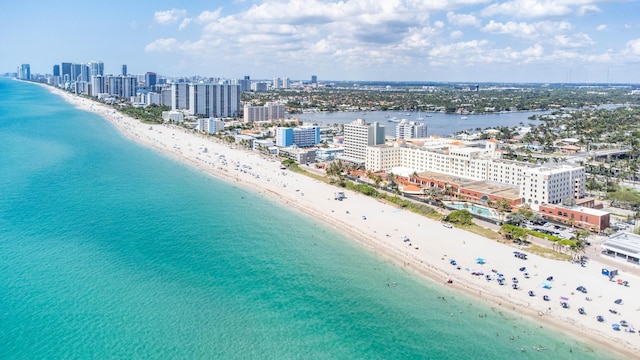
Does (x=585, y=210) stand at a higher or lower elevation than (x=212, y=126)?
lower

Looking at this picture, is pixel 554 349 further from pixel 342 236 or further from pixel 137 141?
pixel 137 141

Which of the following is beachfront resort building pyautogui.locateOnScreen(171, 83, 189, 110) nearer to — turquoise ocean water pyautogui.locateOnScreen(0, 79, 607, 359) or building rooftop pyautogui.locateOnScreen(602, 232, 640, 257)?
turquoise ocean water pyautogui.locateOnScreen(0, 79, 607, 359)

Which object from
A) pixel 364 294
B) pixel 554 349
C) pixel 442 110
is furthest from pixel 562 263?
pixel 442 110

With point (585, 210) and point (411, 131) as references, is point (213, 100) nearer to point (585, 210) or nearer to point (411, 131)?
point (411, 131)

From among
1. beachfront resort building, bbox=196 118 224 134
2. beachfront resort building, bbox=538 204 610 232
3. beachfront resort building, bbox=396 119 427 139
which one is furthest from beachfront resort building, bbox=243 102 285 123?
beachfront resort building, bbox=538 204 610 232

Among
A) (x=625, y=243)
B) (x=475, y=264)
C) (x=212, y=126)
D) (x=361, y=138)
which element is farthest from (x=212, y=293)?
(x=212, y=126)

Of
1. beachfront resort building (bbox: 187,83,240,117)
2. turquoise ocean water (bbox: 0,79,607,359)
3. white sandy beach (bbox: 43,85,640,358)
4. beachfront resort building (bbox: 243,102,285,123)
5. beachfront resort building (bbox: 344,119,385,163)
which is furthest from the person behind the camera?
beachfront resort building (bbox: 187,83,240,117)
